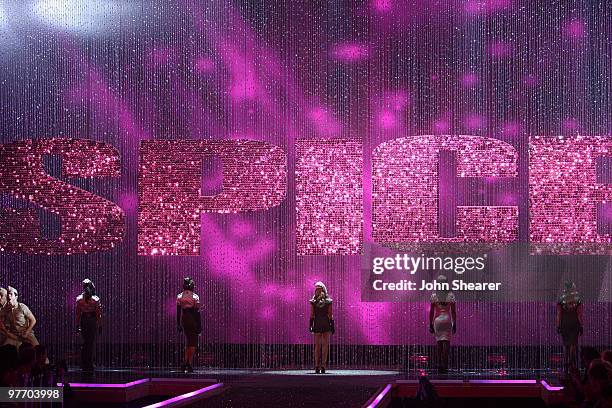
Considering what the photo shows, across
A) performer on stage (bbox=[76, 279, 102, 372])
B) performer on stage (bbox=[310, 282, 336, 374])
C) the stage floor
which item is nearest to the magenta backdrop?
the stage floor

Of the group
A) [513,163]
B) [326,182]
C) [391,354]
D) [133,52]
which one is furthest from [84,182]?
[513,163]

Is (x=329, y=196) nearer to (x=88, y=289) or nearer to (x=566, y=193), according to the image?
(x=566, y=193)

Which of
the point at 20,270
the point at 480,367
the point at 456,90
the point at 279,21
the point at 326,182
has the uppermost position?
the point at 279,21

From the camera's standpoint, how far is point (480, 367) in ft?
43.9

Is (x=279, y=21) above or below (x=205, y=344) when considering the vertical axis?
above

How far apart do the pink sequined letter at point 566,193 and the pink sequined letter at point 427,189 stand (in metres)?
0.29

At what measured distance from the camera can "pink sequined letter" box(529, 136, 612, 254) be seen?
1338 centimetres

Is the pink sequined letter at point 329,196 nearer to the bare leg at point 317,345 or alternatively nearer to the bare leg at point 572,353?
the bare leg at point 317,345

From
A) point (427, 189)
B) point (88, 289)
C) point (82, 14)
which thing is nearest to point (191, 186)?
point (88, 289)

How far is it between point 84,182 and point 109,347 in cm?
215

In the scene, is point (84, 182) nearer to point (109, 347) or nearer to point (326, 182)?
point (109, 347)

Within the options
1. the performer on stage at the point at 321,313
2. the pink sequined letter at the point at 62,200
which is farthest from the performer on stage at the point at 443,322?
the pink sequined letter at the point at 62,200

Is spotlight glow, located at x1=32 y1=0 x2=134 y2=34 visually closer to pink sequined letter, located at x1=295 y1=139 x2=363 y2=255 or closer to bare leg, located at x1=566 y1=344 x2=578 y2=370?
pink sequined letter, located at x1=295 y1=139 x2=363 y2=255

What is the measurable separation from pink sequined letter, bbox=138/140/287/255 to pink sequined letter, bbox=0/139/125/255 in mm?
411
